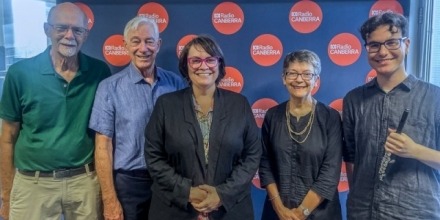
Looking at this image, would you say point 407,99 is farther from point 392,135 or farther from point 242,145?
point 242,145

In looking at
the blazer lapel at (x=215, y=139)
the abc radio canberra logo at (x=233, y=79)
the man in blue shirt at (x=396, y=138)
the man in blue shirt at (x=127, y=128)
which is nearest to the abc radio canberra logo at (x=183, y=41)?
the abc radio canberra logo at (x=233, y=79)

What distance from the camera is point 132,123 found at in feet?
6.67

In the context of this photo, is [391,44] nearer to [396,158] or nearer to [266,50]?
[396,158]

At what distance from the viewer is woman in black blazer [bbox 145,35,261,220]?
180 cm

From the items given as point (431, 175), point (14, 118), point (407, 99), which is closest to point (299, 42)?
point (407, 99)

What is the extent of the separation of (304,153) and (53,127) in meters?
1.28

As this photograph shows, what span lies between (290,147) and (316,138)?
5.3 inches

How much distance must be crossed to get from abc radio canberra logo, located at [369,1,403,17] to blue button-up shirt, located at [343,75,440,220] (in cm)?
75

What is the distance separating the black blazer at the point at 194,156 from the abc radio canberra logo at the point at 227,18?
2.37 feet

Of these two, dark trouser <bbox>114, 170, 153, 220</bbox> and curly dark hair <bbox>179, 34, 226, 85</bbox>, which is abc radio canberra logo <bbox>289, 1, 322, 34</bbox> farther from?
dark trouser <bbox>114, 170, 153, 220</bbox>

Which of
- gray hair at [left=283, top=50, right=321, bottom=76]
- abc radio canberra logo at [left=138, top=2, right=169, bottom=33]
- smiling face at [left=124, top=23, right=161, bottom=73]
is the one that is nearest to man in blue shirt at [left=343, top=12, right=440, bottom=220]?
gray hair at [left=283, top=50, right=321, bottom=76]

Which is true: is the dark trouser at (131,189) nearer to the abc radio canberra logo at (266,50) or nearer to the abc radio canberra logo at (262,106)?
the abc radio canberra logo at (262,106)

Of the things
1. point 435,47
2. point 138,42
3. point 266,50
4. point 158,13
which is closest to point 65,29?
point 138,42

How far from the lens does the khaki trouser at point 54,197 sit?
2061 millimetres
